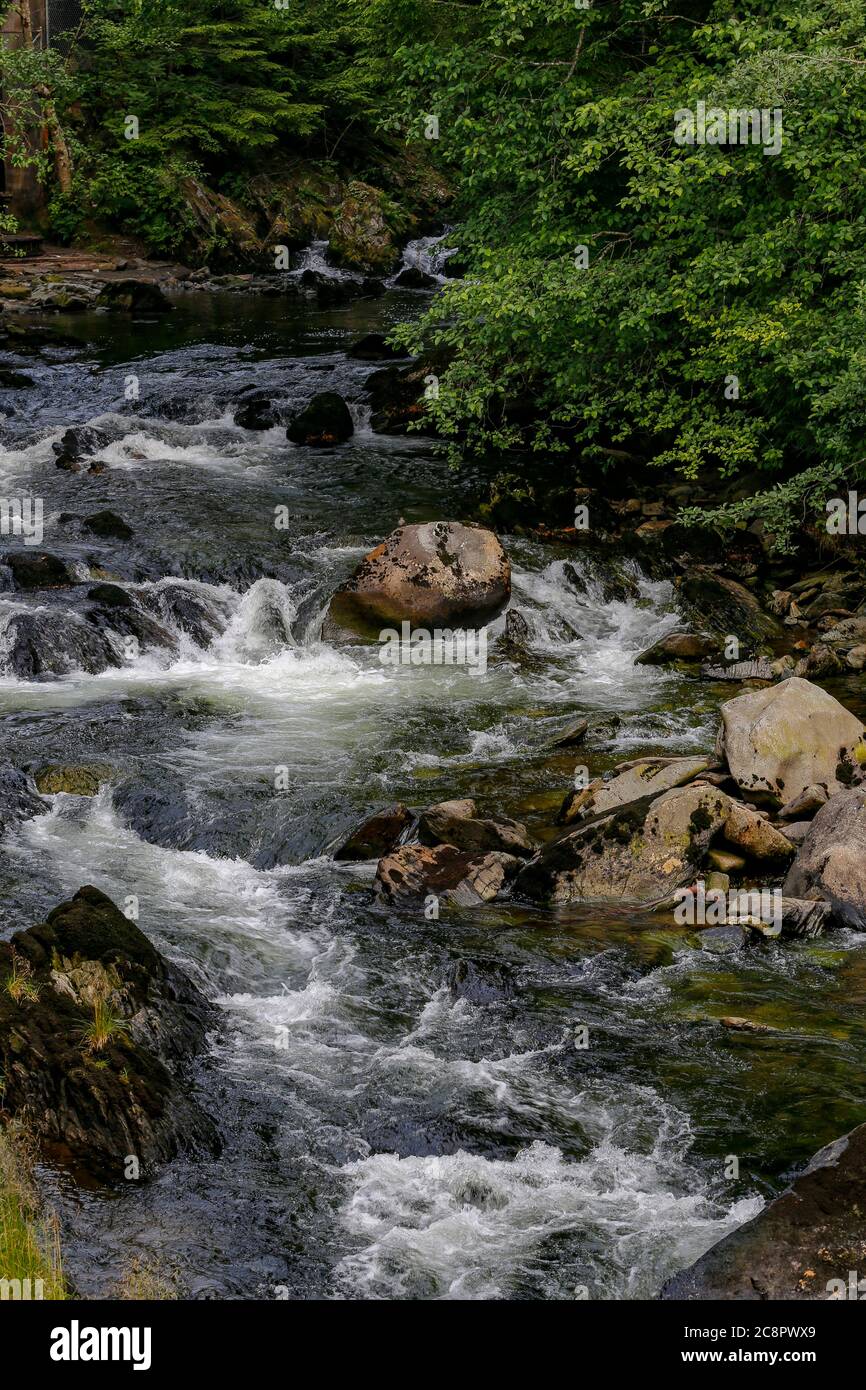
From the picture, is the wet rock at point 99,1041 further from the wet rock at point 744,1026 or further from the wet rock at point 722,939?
the wet rock at point 722,939

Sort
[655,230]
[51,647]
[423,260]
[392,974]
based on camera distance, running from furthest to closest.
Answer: [423,260]
[655,230]
[51,647]
[392,974]

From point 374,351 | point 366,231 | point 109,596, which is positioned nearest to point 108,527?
point 109,596

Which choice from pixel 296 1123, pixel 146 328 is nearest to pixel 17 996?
pixel 296 1123

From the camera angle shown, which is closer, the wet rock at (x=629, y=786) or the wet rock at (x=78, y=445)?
the wet rock at (x=629, y=786)

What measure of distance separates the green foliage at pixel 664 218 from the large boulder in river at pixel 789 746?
432 cm

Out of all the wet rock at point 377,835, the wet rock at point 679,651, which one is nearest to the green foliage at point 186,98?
the wet rock at point 679,651

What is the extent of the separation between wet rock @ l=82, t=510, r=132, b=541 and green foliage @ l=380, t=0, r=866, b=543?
4630mm

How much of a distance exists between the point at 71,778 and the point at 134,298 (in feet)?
75.4

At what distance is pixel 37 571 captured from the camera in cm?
1692

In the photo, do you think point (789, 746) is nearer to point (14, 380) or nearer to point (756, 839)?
point (756, 839)

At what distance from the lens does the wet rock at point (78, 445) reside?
2152cm

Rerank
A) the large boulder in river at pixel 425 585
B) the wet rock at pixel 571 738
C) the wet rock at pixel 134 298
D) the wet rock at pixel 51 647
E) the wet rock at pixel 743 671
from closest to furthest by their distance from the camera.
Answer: the wet rock at pixel 571 738
the wet rock at pixel 51 647
the wet rock at pixel 743 671
the large boulder in river at pixel 425 585
the wet rock at pixel 134 298
